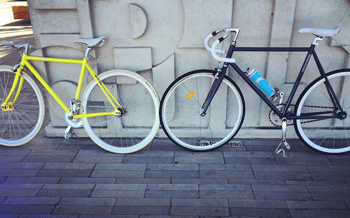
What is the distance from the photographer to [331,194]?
2615 mm

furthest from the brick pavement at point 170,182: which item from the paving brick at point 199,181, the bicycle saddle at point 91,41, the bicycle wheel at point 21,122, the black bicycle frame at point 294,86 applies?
the bicycle saddle at point 91,41

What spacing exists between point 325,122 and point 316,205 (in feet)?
4.50

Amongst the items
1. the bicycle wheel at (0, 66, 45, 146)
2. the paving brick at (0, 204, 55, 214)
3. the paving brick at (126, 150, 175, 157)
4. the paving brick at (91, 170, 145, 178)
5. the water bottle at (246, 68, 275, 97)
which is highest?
the water bottle at (246, 68, 275, 97)

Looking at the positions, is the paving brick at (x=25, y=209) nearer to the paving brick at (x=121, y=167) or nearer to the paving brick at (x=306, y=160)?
the paving brick at (x=121, y=167)

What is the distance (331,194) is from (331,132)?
44.5 inches

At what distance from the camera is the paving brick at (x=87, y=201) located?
2539 millimetres

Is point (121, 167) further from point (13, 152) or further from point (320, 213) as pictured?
point (320, 213)

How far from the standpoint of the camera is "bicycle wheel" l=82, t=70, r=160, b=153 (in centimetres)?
324

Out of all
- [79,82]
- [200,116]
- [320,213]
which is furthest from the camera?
[200,116]

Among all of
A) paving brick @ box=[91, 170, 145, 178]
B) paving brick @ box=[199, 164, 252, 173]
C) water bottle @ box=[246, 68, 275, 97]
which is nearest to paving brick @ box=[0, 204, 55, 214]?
paving brick @ box=[91, 170, 145, 178]

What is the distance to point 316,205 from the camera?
8.16 feet

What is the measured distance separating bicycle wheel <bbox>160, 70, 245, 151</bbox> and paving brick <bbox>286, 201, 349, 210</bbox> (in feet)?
3.46

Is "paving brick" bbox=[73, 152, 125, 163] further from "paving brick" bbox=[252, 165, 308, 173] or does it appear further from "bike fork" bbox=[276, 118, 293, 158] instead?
"bike fork" bbox=[276, 118, 293, 158]

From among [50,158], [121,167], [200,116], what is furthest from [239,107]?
[50,158]
